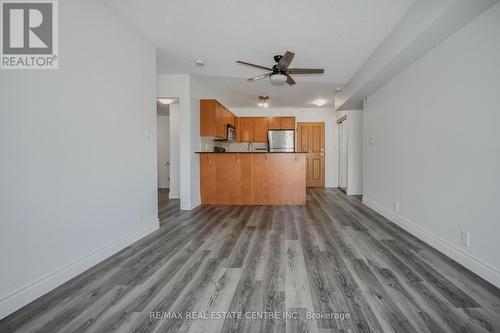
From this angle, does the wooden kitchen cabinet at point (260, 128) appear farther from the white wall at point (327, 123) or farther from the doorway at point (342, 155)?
the doorway at point (342, 155)

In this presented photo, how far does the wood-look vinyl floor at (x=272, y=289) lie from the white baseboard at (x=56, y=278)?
5 cm

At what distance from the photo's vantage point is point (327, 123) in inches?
276

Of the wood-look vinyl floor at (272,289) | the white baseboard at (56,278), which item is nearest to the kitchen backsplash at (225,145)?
the wood-look vinyl floor at (272,289)

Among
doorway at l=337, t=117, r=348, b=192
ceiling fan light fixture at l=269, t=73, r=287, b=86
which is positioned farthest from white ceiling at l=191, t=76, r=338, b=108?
ceiling fan light fixture at l=269, t=73, r=287, b=86

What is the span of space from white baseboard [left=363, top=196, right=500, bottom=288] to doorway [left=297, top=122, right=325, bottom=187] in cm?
361

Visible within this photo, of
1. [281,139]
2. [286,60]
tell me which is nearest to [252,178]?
[286,60]

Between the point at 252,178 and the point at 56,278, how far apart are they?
342cm

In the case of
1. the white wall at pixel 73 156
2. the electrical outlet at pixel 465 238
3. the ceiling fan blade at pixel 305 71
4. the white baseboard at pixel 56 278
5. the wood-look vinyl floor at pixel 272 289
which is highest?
the ceiling fan blade at pixel 305 71

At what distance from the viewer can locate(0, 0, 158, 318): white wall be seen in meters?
1.46

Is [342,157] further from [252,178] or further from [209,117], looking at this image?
[209,117]

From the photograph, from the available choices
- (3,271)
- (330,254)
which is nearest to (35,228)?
(3,271)

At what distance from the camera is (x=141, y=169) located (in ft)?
9.32

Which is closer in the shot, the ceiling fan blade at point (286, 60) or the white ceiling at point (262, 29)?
the white ceiling at point (262, 29)

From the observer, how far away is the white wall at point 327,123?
7000 millimetres
